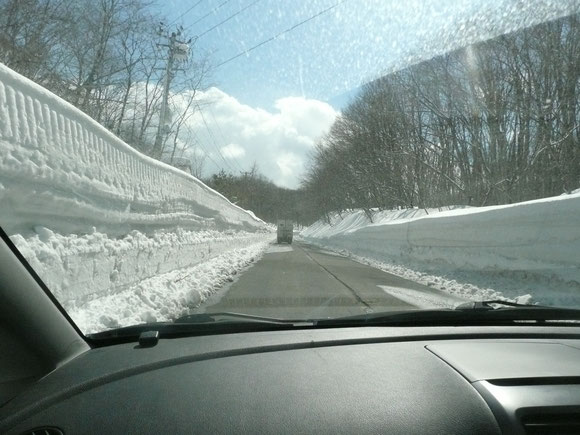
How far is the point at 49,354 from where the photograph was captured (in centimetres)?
284

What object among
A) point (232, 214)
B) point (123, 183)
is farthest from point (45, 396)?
point (232, 214)

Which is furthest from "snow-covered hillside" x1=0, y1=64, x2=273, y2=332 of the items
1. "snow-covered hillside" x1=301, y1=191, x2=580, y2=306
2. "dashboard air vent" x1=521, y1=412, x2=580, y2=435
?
"snow-covered hillside" x1=301, y1=191, x2=580, y2=306

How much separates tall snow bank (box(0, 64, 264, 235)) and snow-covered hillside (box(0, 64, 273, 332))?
1 cm

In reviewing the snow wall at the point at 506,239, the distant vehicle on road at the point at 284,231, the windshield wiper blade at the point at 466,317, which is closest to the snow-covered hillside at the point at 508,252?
the snow wall at the point at 506,239

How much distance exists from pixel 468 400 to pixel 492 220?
43.4 ft

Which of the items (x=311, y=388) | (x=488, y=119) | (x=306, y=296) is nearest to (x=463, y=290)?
(x=306, y=296)

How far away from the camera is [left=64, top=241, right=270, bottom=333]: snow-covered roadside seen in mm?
5983

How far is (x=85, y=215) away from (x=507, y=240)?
35.8 feet

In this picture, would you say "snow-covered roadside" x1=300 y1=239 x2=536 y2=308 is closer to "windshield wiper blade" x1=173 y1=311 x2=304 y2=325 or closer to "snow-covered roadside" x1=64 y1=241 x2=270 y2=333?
"snow-covered roadside" x1=64 y1=241 x2=270 y2=333

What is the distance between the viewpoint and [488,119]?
2767 cm

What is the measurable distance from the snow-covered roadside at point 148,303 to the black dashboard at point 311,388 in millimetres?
2926

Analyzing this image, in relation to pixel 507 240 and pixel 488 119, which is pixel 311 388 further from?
pixel 488 119

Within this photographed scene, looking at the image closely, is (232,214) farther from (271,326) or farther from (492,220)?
(271,326)

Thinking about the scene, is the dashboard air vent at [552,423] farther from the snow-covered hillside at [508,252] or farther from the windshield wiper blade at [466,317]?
the snow-covered hillside at [508,252]
